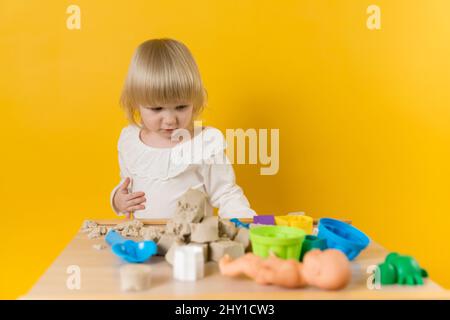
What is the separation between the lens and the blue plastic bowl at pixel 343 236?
77cm

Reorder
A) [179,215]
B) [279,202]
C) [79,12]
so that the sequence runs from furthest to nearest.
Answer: [279,202] < [79,12] < [179,215]

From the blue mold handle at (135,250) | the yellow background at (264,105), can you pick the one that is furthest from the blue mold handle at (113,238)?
the yellow background at (264,105)

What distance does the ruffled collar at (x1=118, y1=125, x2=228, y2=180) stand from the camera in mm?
1274

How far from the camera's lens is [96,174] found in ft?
5.16

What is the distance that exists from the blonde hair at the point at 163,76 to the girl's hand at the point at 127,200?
0.18 metres

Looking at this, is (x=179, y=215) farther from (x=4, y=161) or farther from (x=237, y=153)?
(x=4, y=161)

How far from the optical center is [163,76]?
3.84ft

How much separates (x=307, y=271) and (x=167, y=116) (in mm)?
642

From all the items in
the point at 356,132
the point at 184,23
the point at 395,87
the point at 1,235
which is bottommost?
the point at 1,235

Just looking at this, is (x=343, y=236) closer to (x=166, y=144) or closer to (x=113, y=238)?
(x=113, y=238)

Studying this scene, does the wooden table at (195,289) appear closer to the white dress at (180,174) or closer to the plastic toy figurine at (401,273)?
the plastic toy figurine at (401,273)

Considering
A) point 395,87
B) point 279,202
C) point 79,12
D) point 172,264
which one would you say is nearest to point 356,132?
point 395,87

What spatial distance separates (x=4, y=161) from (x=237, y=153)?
63cm

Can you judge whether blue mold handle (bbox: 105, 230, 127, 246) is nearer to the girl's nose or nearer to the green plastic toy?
the green plastic toy
